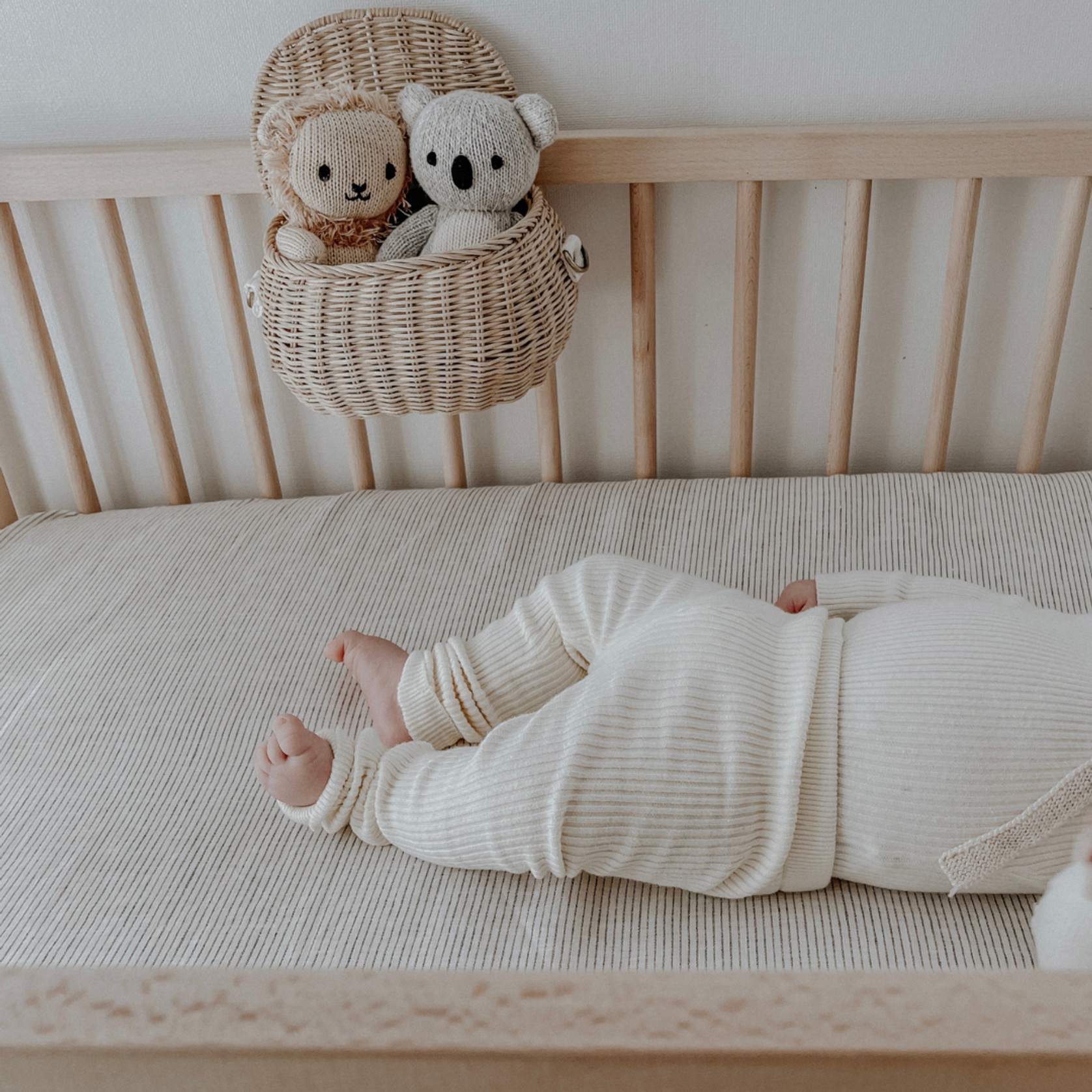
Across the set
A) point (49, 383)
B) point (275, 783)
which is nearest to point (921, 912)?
point (275, 783)

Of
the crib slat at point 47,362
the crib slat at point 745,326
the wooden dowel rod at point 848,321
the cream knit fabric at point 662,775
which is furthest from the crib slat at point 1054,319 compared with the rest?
the crib slat at point 47,362

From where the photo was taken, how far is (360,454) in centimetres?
122

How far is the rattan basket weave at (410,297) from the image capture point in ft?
2.86

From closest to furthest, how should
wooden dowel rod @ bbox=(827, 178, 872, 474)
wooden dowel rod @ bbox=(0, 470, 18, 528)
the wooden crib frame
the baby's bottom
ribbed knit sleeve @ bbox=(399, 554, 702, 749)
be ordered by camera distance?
the wooden crib frame
the baby's bottom
ribbed knit sleeve @ bbox=(399, 554, 702, 749)
wooden dowel rod @ bbox=(827, 178, 872, 474)
wooden dowel rod @ bbox=(0, 470, 18, 528)

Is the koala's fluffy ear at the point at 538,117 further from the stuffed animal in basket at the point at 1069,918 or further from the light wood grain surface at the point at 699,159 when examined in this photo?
the stuffed animal in basket at the point at 1069,918

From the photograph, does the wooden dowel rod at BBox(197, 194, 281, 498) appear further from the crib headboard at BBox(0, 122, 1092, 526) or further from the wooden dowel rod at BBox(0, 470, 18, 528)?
the wooden dowel rod at BBox(0, 470, 18, 528)

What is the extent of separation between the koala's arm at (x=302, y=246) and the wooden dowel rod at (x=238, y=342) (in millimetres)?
195

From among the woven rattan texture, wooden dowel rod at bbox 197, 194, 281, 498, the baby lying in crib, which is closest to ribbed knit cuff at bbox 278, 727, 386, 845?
the baby lying in crib

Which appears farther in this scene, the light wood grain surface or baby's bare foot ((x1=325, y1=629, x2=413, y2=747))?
the light wood grain surface

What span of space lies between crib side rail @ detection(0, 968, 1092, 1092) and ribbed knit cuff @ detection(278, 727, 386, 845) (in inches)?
17.6

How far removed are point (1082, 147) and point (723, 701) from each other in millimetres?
677

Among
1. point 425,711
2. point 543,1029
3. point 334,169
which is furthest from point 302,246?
point 543,1029

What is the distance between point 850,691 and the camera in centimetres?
71

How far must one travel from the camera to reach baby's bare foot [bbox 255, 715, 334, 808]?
75 centimetres
